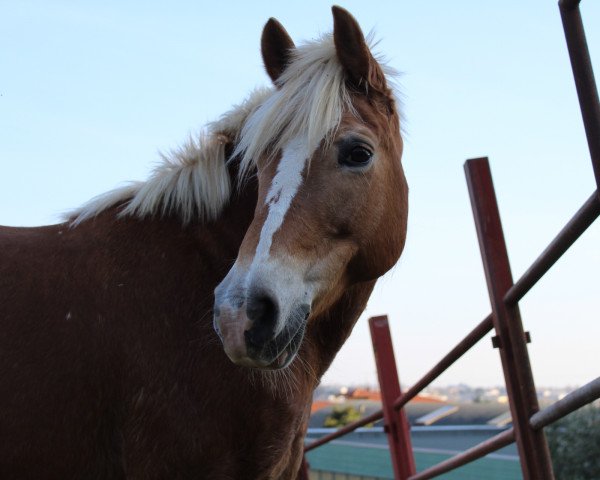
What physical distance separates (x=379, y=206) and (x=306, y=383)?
791mm

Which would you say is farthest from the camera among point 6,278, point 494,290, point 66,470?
point 494,290

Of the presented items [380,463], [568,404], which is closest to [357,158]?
[568,404]

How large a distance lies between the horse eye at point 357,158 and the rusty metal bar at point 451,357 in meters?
1.10

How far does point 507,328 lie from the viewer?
3322mm

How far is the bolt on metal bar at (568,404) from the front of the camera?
237 cm

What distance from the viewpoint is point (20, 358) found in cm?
273

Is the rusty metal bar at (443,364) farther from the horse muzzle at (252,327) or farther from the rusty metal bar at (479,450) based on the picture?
the horse muzzle at (252,327)

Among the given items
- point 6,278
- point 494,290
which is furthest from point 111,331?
point 494,290

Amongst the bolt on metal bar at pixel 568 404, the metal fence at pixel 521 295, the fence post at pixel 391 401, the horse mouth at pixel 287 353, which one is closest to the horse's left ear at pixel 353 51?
the metal fence at pixel 521 295

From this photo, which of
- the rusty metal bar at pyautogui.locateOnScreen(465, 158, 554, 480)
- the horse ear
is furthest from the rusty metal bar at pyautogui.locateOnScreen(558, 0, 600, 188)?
the horse ear

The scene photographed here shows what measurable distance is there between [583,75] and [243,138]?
141 cm

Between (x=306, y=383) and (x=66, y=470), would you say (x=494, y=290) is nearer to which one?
(x=306, y=383)

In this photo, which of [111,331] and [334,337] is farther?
[334,337]

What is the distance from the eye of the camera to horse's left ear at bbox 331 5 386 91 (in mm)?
3082
